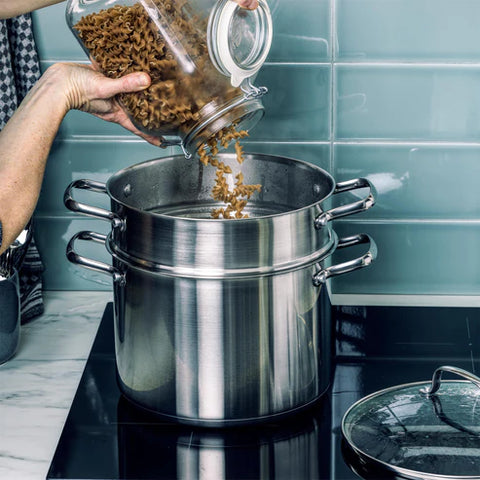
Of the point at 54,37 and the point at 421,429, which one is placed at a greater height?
the point at 54,37

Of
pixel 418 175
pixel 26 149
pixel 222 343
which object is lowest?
pixel 222 343

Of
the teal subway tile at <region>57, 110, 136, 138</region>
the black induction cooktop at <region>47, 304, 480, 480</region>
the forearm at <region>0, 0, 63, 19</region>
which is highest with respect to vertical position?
the forearm at <region>0, 0, 63, 19</region>

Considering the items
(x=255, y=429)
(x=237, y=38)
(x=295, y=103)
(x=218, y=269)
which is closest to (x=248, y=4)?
(x=237, y=38)

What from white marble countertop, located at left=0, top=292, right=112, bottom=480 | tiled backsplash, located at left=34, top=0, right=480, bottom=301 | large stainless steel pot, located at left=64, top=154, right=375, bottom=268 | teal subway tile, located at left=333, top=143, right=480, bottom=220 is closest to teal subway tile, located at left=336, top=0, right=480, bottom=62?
tiled backsplash, located at left=34, top=0, right=480, bottom=301

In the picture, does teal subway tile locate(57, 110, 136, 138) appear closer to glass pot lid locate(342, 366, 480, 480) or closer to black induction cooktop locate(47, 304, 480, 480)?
black induction cooktop locate(47, 304, 480, 480)

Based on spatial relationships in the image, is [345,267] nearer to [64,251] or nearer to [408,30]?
[408,30]

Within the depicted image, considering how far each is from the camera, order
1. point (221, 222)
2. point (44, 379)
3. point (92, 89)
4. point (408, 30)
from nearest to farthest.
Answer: point (221, 222), point (92, 89), point (44, 379), point (408, 30)

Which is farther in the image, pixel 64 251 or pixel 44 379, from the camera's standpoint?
pixel 64 251

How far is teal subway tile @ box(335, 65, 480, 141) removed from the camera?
4.67ft

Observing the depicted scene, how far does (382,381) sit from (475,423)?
7.8 inches

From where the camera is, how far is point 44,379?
1292 millimetres

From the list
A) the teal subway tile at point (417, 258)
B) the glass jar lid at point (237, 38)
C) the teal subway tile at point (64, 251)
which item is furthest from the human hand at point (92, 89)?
the teal subway tile at point (417, 258)

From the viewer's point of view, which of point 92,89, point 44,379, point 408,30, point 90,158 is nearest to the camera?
point 92,89

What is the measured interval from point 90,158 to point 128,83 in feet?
1.53
